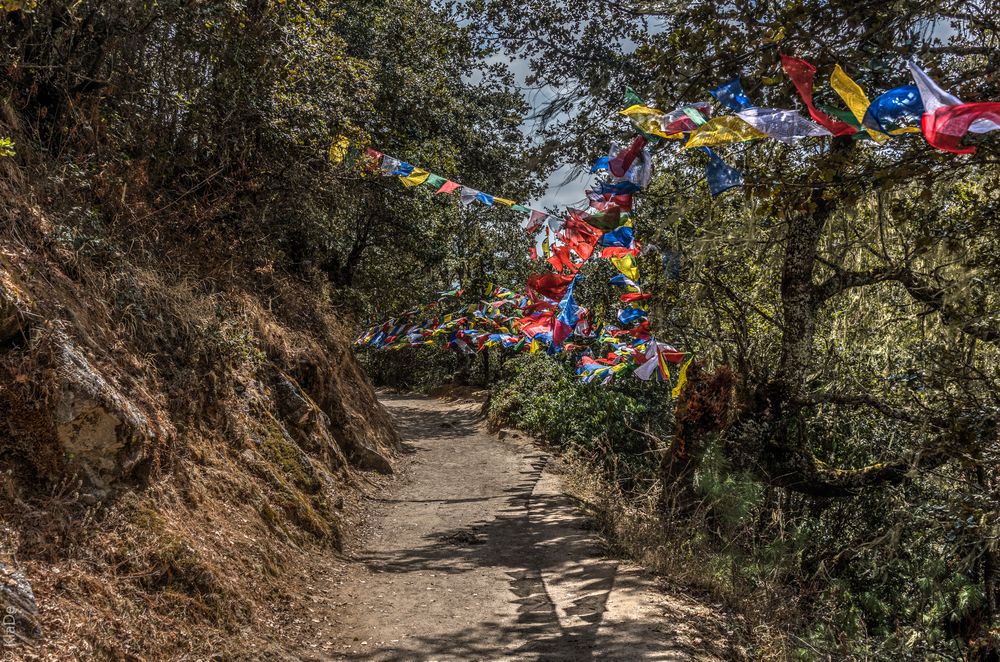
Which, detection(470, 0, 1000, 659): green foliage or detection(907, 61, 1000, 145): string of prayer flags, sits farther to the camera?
detection(470, 0, 1000, 659): green foliage

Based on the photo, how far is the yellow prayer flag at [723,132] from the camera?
4.27 metres

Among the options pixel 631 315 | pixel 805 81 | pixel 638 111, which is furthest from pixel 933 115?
pixel 631 315

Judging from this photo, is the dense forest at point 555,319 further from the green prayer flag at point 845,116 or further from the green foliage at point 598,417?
the green foliage at point 598,417

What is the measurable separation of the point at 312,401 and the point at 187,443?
3891mm

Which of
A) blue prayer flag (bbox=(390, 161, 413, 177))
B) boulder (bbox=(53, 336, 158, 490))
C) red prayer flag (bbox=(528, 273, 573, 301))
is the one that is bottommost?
boulder (bbox=(53, 336, 158, 490))

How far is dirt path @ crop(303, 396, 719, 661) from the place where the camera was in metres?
4.89

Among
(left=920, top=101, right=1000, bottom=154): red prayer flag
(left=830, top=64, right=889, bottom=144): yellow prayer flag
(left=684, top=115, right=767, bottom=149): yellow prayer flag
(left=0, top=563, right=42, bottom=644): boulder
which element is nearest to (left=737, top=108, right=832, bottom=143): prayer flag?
(left=684, top=115, right=767, bottom=149): yellow prayer flag

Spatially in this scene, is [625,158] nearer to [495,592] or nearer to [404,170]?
[404,170]

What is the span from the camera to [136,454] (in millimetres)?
4676

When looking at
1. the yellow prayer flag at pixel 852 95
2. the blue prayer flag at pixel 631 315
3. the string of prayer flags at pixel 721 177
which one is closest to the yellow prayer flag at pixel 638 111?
the string of prayer flags at pixel 721 177

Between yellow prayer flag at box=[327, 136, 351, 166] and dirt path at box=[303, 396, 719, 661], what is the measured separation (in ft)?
15.8

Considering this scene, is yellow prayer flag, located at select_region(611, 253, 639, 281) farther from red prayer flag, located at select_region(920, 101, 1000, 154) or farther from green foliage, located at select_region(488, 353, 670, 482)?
red prayer flag, located at select_region(920, 101, 1000, 154)

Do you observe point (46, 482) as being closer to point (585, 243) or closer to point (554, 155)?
point (585, 243)

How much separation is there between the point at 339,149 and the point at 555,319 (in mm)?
3737
